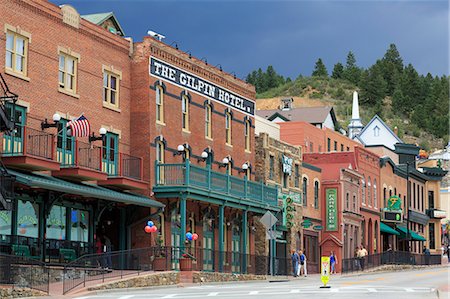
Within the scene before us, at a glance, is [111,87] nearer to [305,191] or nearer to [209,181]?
[209,181]

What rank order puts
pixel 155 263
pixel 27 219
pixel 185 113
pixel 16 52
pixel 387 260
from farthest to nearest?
pixel 387 260
pixel 185 113
pixel 155 263
pixel 16 52
pixel 27 219

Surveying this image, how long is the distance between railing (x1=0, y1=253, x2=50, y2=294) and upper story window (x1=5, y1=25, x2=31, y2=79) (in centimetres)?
748

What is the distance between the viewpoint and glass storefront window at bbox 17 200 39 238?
34.5 metres

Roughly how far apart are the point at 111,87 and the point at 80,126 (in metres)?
5.65

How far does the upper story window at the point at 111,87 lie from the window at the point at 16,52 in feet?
18.3

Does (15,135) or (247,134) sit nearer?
(15,135)

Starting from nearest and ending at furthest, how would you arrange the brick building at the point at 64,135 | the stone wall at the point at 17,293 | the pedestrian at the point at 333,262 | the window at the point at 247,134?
the stone wall at the point at 17,293 → the brick building at the point at 64,135 → the window at the point at 247,134 → the pedestrian at the point at 333,262

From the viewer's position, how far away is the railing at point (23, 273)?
29328mm

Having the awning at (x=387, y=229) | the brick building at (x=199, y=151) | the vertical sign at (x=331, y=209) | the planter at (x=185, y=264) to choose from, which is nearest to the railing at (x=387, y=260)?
the awning at (x=387, y=229)

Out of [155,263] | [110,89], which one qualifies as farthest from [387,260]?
[110,89]

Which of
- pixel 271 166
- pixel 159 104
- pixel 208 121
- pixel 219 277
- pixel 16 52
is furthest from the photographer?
pixel 271 166

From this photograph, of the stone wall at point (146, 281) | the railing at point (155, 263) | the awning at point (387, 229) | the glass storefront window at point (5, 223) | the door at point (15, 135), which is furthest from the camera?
the awning at point (387, 229)

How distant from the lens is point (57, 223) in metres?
36.9

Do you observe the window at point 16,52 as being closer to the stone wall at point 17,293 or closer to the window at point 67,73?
the window at point 67,73
